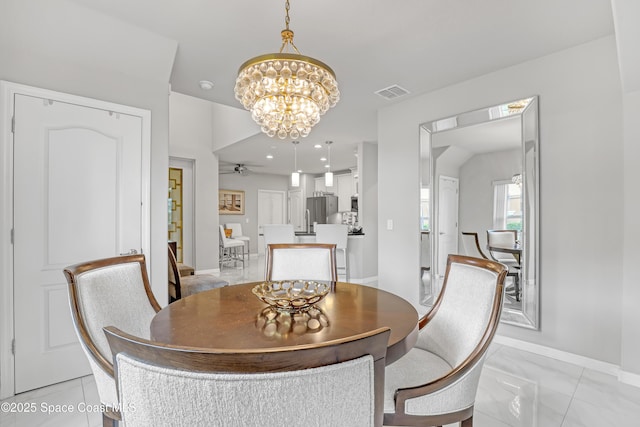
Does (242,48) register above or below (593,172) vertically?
above

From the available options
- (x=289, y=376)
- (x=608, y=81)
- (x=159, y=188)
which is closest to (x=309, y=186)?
(x=159, y=188)

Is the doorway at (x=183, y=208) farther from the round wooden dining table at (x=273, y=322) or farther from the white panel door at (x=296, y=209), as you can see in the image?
the round wooden dining table at (x=273, y=322)

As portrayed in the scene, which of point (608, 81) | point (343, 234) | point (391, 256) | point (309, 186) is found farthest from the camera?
point (309, 186)

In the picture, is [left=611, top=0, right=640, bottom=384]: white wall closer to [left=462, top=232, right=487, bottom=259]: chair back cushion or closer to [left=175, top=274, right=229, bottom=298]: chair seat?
[left=462, top=232, right=487, bottom=259]: chair back cushion

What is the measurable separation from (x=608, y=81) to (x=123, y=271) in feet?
11.8

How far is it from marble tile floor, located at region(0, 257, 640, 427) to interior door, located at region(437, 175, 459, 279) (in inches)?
48.0

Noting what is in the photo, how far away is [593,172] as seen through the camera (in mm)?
2416

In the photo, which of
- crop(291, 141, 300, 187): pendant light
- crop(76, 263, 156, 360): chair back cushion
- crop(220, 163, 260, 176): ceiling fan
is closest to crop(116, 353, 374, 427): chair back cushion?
crop(76, 263, 156, 360): chair back cushion

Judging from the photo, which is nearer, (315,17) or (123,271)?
(123,271)

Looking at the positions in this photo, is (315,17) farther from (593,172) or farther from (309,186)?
(309,186)

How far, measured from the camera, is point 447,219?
3.39 meters

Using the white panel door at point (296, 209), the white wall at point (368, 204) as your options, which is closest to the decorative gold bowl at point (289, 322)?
the white wall at point (368, 204)

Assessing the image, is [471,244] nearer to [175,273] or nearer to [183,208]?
[175,273]

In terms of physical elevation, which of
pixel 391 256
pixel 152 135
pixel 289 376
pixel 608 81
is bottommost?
pixel 391 256
